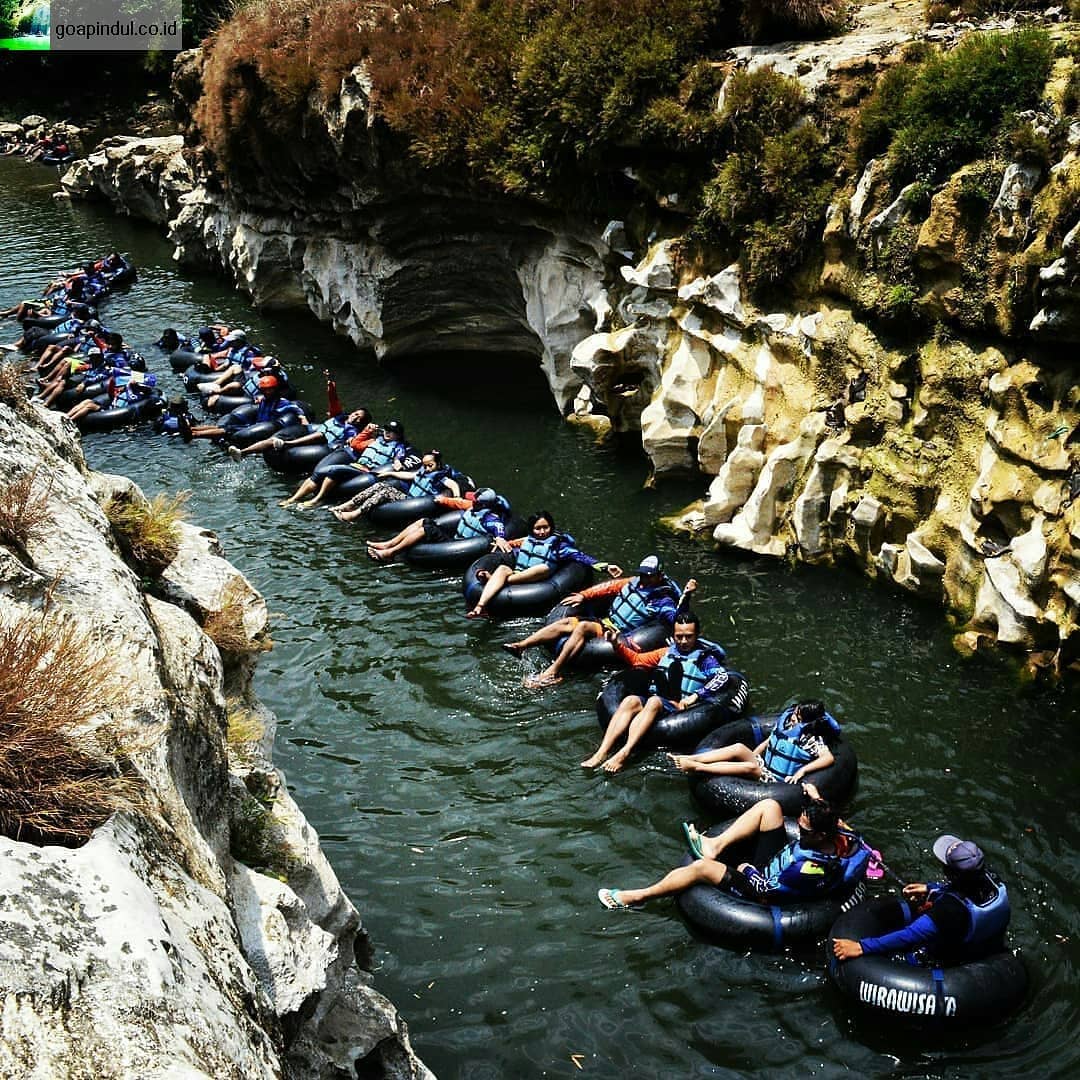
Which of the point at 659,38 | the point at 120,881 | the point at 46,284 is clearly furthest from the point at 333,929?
the point at 46,284

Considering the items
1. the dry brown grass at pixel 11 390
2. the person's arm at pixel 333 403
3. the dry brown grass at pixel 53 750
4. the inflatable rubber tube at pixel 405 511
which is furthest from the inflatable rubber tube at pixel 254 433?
the dry brown grass at pixel 53 750

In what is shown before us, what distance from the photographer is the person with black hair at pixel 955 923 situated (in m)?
9.32

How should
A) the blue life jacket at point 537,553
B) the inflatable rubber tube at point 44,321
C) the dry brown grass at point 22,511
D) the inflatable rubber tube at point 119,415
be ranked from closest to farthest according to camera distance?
1. the dry brown grass at point 22,511
2. the blue life jacket at point 537,553
3. the inflatable rubber tube at point 119,415
4. the inflatable rubber tube at point 44,321

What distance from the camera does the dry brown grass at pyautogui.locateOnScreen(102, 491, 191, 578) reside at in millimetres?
9336

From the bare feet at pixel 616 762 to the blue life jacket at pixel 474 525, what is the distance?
20.7 feet

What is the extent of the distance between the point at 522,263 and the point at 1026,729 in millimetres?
15471

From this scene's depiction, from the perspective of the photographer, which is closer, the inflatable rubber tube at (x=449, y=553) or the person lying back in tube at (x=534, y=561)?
the person lying back in tube at (x=534, y=561)

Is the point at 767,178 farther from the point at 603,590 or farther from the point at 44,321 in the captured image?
the point at 44,321

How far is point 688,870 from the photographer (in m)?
10.6

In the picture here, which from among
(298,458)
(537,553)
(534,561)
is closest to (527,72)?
(298,458)

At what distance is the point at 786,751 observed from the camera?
39.1ft

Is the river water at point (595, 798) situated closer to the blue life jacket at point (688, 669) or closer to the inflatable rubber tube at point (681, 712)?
the inflatable rubber tube at point (681, 712)

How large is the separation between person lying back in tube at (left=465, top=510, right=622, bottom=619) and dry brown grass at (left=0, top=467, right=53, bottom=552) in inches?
361

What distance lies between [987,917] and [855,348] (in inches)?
375
